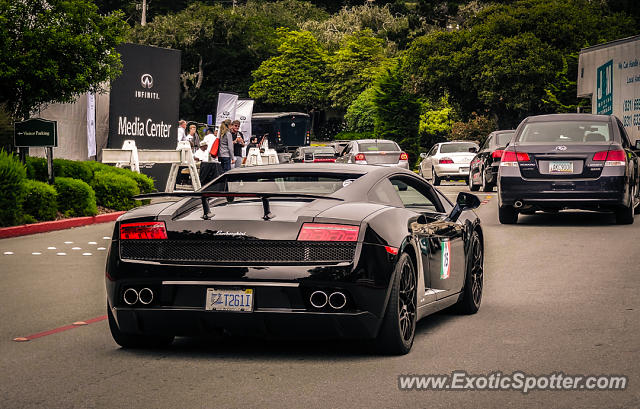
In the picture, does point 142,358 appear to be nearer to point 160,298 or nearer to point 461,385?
point 160,298

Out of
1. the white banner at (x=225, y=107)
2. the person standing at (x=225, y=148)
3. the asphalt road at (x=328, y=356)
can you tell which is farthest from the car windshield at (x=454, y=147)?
the asphalt road at (x=328, y=356)

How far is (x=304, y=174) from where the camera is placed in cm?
765

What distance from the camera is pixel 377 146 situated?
3609 cm

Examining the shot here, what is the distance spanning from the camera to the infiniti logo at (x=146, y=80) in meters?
27.6

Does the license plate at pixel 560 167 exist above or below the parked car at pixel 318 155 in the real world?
above

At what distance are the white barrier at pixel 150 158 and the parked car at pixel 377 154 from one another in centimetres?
1007

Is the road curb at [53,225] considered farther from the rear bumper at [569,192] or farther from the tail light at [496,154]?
the tail light at [496,154]

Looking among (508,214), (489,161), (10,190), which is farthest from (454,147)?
(10,190)

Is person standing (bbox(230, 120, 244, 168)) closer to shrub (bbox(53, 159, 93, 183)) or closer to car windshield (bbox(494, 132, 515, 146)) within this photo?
shrub (bbox(53, 159, 93, 183))

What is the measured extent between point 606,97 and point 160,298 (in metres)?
23.3

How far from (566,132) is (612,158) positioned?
3.39 feet

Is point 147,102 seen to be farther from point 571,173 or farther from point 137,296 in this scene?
point 137,296

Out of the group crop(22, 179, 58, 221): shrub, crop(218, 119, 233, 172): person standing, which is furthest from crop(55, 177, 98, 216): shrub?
crop(218, 119, 233, 172): person standing

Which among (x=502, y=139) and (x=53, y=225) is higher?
(x=502, y=139)
